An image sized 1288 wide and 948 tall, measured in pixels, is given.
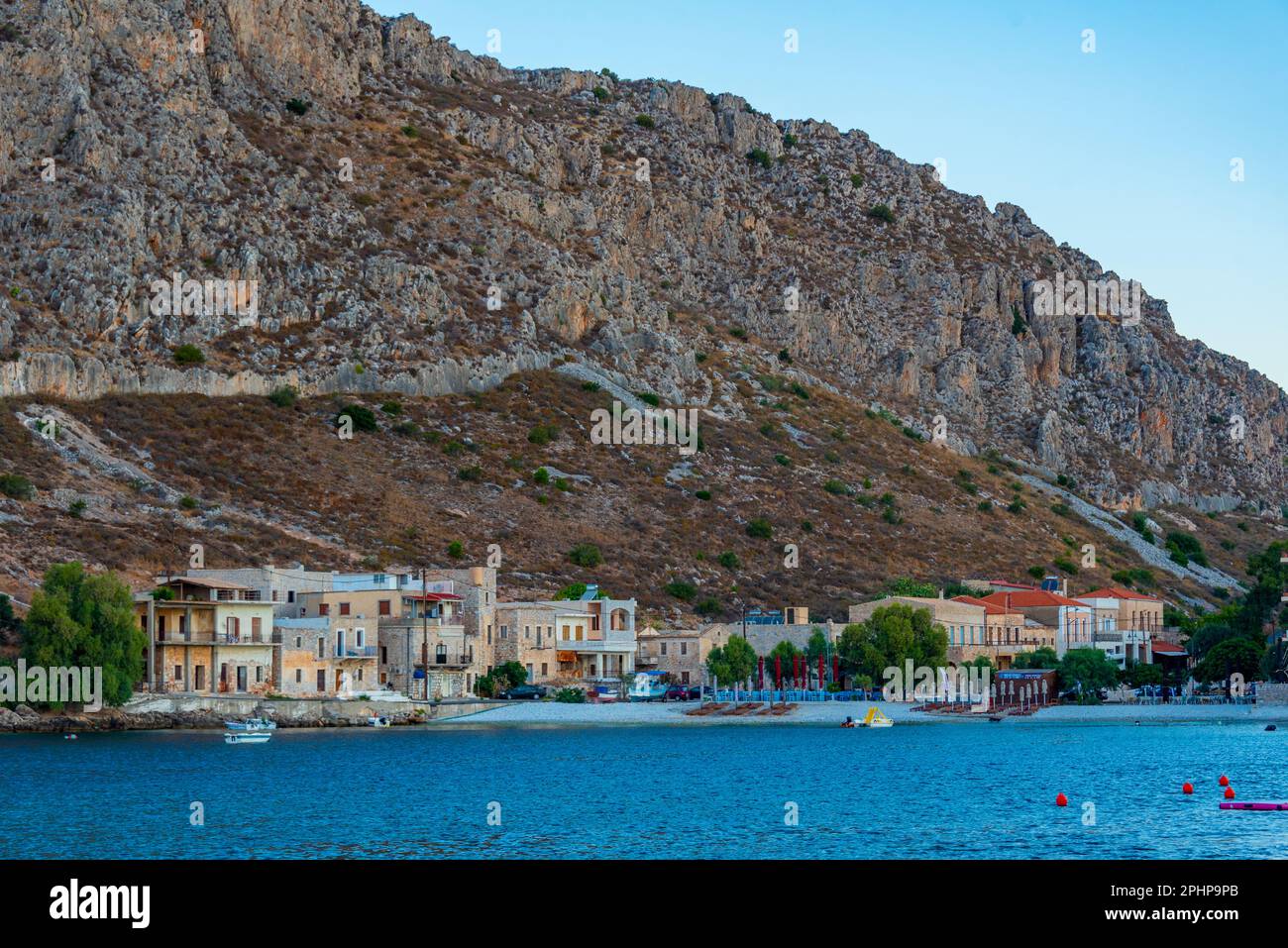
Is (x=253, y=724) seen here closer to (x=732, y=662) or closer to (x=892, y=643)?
(x=732, y=662)

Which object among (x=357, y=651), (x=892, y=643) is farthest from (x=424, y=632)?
(x=892, y=643)

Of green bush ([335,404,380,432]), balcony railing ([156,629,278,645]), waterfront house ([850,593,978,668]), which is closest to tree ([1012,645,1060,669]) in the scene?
waterfront house ([850,593,978,668])

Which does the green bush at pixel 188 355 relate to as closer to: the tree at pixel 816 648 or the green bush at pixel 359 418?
the green bush at pixel 359 418

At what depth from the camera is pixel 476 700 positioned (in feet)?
286

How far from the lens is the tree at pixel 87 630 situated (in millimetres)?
73812

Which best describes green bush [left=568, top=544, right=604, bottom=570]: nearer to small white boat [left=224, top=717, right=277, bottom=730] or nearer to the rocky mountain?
the rocky mountain

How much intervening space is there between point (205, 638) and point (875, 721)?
105 ft

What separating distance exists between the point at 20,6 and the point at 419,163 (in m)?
35.1

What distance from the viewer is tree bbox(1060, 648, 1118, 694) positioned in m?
97.7

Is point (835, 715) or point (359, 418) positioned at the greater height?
point (359, 418)

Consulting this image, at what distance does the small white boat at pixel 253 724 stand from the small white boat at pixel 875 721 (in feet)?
92.9

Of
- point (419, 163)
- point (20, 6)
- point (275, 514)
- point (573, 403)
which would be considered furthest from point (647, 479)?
point (20, 6)

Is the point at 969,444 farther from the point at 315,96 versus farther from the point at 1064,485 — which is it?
the point at 315,96

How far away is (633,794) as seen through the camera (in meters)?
53.9
